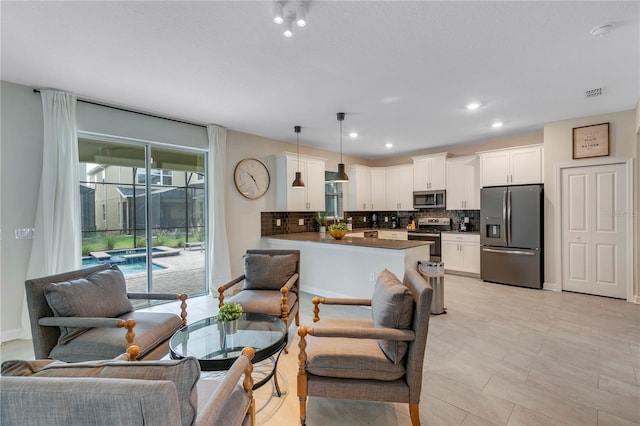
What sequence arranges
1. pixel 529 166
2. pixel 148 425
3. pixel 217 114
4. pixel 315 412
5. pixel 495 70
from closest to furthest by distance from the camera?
pixel 148 425, pixel 315 412, pixel 495 70, pixel 217 114, pixel 529 166

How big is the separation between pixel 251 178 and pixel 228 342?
341 cm

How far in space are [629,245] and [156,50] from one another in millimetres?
6193

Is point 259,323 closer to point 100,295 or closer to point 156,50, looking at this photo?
point 100,295

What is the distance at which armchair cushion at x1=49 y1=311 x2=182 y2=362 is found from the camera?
2037 millimetres

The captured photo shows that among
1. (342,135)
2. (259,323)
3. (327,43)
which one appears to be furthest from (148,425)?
(342,135)

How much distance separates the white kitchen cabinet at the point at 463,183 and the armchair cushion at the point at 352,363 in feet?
16.1

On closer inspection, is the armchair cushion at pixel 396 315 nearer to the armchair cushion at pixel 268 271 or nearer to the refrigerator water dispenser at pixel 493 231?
the armchair cushion at pixel 268 271

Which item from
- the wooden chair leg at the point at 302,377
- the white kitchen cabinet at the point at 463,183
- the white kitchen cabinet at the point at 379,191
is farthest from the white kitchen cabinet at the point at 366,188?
the wooden chair leg at the point at 302,377

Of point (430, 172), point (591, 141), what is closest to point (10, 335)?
point (430, 172)

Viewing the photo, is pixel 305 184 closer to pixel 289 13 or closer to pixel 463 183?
pixel 463 183

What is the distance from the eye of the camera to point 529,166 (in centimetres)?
498

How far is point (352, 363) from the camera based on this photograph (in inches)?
70.4

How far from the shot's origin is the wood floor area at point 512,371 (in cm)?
194

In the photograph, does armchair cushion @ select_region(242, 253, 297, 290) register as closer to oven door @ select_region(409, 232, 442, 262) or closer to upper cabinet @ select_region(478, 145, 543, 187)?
oven door @ select_region(409, 232, 442, 262)
